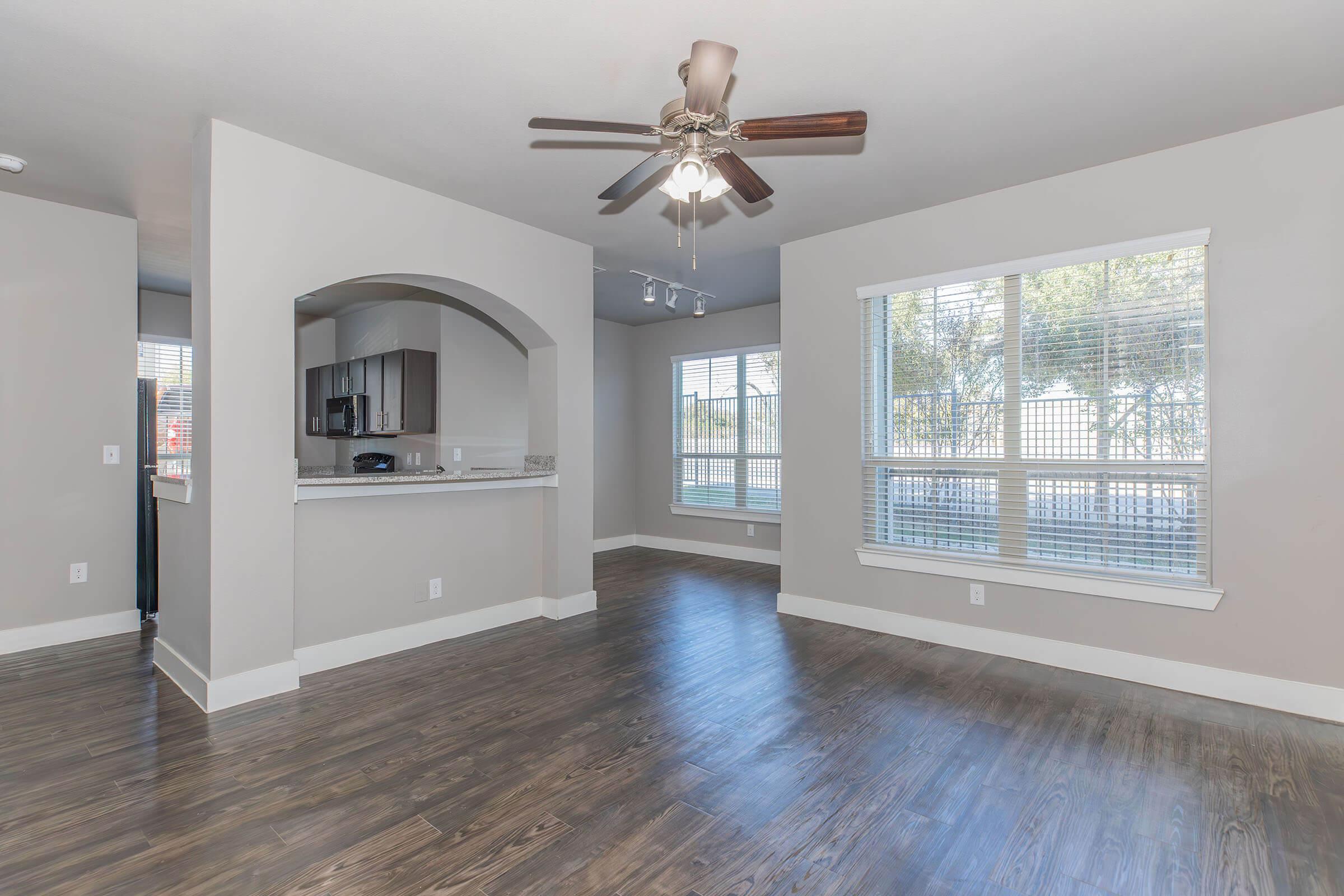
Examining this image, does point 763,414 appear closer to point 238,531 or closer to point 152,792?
point 238,531

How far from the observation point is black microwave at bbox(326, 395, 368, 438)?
6.21 metres

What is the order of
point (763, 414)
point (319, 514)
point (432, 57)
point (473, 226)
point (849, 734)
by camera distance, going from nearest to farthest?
point (432, 57)
point (849, 734)
point (319, 514)
point (473, 226)
point (763, 414)

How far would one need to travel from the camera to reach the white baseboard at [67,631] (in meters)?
3.79

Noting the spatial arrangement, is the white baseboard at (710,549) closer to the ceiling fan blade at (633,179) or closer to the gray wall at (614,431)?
the gray wall at (614,431)

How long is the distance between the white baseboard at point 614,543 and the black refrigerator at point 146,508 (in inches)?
158

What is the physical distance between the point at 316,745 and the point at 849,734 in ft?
7.46

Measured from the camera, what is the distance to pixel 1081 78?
262 cm

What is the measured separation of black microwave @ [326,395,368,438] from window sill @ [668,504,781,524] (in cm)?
350

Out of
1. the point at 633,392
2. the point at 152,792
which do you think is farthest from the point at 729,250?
the point at 152,792

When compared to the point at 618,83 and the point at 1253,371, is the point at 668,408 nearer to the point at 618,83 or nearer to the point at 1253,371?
the point at 618,83

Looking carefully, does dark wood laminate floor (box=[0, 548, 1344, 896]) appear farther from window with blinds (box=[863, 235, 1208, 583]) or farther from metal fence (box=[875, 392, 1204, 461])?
metal fence (box=[875, 392, 1204, 461])

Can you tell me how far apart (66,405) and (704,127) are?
4.43 meters

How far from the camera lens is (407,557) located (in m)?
3.89

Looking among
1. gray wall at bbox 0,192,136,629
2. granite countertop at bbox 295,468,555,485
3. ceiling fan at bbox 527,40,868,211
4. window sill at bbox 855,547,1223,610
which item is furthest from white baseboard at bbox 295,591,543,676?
ceiling fan at bbox 527,40,868,211
